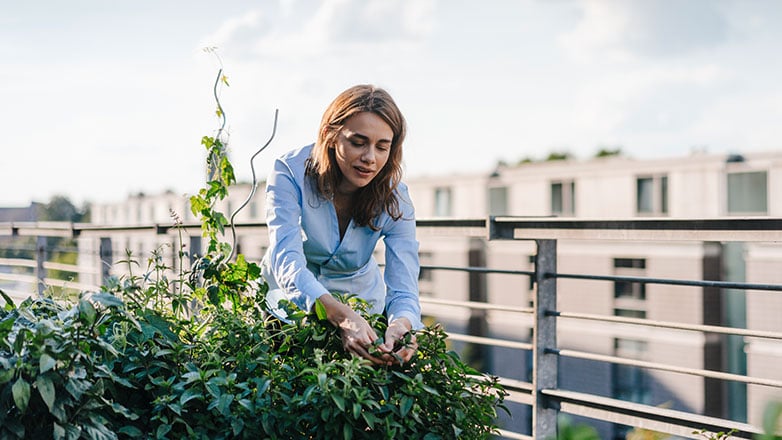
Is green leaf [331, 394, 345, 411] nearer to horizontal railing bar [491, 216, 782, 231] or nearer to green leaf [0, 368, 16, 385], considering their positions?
green leaf [0, 368, 16, 385]

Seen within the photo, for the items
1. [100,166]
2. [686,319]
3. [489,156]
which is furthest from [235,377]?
[489,156]

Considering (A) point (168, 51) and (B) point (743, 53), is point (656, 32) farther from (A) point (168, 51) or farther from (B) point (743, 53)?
(A) point (168, 51)

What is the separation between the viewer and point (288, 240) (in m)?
2.02

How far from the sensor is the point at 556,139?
212ft

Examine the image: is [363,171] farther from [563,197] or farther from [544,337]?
[563,197]

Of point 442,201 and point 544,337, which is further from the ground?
point 442,201

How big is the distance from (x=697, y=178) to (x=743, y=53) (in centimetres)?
3987

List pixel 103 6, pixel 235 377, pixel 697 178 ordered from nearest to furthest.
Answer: pixel 235 377 < pixel 103 6 < pixel 697 178

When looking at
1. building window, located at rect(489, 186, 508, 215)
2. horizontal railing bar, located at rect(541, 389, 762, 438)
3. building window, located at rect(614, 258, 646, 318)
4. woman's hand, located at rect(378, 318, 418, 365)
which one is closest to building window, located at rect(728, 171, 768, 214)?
building window, located at rect(614, 258, 646, 318)

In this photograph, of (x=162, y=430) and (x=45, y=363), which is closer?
(x=45, y=363)

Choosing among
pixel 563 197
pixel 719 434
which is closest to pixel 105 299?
pixel 719 434

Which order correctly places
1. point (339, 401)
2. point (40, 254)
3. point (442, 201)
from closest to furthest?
point (339, 401) → point (40, 254) → point (442, 201)

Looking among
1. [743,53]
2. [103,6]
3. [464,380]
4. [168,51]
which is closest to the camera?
[464,380]

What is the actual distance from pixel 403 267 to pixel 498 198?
120 ft
